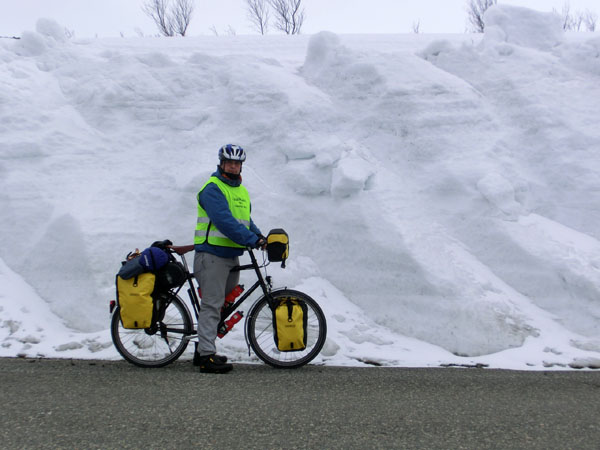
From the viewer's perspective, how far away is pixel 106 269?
20.1 ft

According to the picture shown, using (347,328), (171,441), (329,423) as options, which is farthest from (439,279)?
(171,441)

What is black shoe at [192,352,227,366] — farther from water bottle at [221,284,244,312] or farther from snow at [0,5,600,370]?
water bottle at [221,284,244,312]

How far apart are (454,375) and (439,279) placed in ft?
5.11

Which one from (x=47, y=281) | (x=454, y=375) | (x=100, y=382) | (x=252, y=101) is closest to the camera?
(x=100, y=382)

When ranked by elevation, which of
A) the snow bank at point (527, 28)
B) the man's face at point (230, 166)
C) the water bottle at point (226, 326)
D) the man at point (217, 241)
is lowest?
the water bottle at point (226, 326)

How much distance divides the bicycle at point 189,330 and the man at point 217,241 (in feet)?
0.57

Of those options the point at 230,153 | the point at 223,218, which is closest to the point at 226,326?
the point at 223,218

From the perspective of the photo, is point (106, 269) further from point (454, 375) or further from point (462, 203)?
point (462, 203)

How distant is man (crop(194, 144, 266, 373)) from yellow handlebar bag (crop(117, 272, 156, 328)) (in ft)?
1.49

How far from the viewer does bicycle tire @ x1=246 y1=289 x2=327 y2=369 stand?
15.5 ft

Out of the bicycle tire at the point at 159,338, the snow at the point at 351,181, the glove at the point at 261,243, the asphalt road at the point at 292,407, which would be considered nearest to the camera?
the asphalt road at the point at 292,407

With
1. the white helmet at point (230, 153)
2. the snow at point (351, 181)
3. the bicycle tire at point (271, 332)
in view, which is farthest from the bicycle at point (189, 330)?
the white helmet at point (230, 153)

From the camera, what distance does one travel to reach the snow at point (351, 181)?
5531 mm

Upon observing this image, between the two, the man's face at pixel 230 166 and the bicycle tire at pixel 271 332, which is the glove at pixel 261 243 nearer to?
the bicycle tire at pixel 271 332
